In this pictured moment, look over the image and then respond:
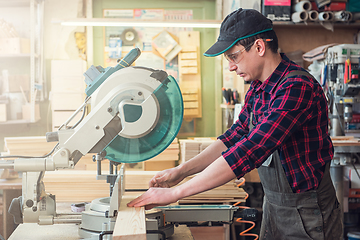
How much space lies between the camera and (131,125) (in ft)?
3.89

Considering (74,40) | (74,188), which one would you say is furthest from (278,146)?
(74,40)

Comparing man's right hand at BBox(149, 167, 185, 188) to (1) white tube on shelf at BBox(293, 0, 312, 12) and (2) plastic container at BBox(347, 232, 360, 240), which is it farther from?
(1) white tube on shelf at BBox(293, 0, 312, 12)

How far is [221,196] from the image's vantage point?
2.31 m

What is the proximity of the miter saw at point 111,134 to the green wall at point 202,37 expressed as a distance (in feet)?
11.6

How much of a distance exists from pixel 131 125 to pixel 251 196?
8.34 ft

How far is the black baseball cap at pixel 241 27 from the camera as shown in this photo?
128 centimetres

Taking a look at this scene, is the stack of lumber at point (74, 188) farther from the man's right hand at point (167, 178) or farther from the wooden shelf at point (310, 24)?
the wooden shelf at point (310, 24)

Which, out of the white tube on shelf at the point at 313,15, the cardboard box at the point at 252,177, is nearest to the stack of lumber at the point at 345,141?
the cardboard box at the point at 252,177

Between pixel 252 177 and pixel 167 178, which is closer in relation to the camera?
pixel 167 178

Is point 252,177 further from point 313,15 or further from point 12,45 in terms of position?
point 12,45

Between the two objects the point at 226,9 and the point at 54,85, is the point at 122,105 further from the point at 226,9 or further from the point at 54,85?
the point at 226,9

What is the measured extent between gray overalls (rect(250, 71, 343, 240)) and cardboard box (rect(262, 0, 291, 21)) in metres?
2.66

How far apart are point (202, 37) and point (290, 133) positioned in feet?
12.2

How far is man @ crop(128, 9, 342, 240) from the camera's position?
3.87 feet
